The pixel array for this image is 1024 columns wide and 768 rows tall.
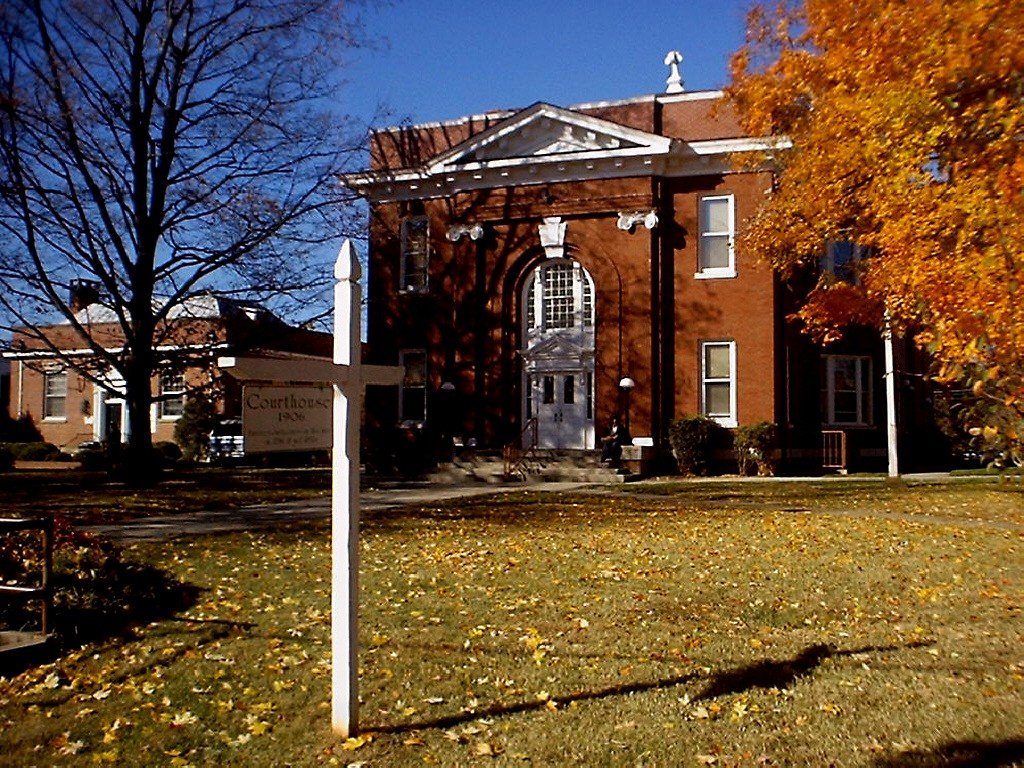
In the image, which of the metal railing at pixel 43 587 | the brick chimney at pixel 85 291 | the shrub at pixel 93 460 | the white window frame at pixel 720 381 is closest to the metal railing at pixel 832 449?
the white window frame at pixel 720 381

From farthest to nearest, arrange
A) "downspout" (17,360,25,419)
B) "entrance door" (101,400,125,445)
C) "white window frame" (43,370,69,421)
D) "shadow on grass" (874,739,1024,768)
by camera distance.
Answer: "downspout" (17,360,25,419)
"white window frame" (43,370,69,421)
"entrance door" (101,400,125,445)
"shadow on grass" (874,739,1024,768)

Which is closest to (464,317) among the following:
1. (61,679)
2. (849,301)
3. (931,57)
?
(849,301)

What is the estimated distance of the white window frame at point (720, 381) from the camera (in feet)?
81.3

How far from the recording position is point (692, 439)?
23891 millimetres

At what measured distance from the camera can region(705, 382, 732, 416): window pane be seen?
82.0 feet

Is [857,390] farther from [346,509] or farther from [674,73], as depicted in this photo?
[346,509]

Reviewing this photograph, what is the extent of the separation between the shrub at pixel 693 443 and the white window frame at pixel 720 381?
0.70m

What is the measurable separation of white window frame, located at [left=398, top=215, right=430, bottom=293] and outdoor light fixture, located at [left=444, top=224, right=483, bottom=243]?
102 centimetres

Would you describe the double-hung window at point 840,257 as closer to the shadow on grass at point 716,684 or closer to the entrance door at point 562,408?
the entrance door at point 562,408

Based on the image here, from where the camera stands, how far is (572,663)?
242 inches

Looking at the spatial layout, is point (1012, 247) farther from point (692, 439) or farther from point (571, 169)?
point (571, 169)

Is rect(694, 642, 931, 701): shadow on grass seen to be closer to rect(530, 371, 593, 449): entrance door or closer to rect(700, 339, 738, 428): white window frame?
rect(700, 339, 738, 428): white window frame

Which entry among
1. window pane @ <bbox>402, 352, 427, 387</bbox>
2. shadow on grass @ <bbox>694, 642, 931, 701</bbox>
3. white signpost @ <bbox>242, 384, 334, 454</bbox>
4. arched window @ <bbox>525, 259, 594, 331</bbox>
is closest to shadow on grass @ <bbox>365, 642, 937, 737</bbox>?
shadow on grass @ <bbox>694, 642, 931, 701</bbox>

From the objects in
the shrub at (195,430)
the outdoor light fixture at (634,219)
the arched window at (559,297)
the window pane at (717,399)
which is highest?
the outdoor light fixture at (634,219)
